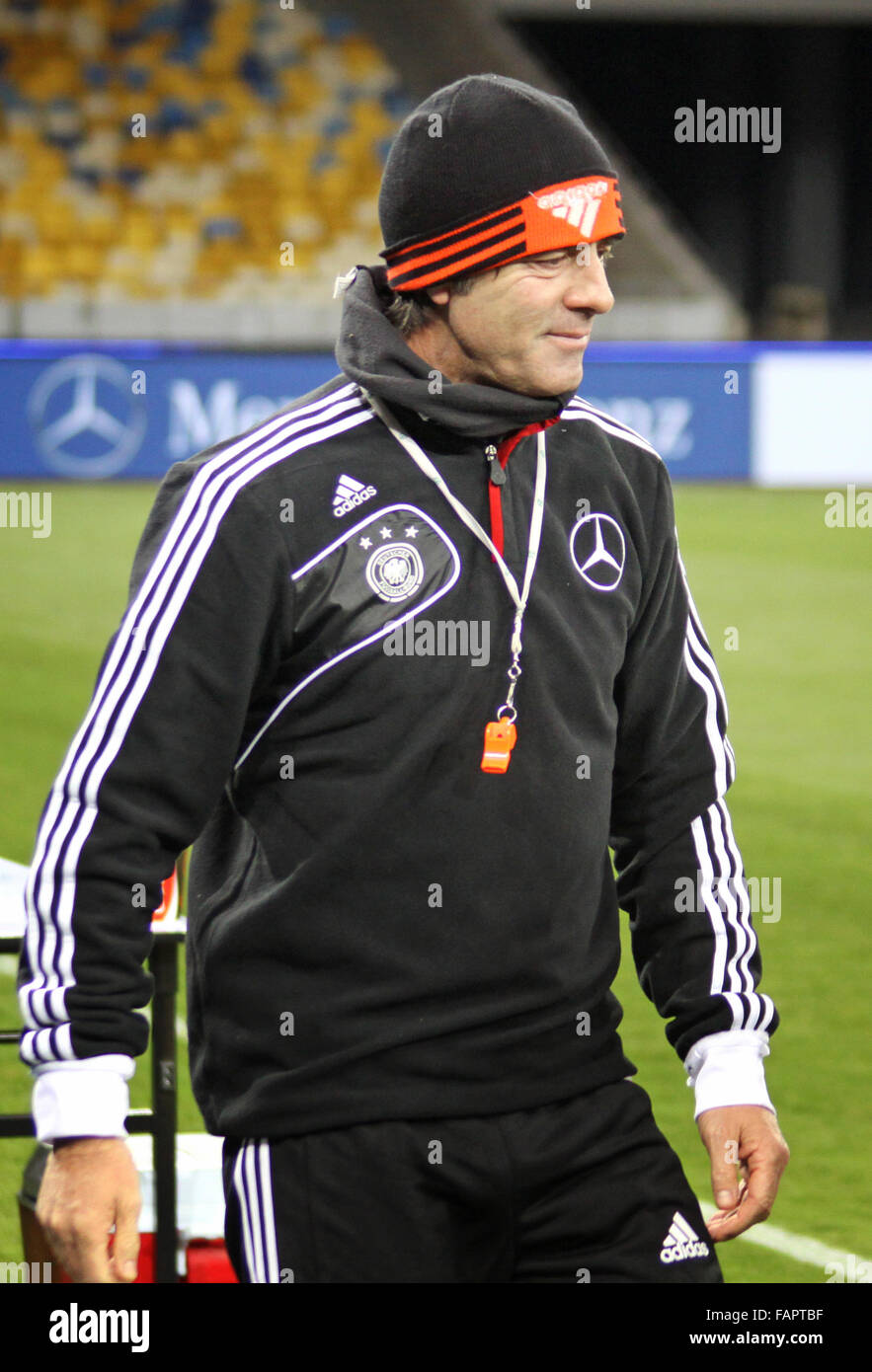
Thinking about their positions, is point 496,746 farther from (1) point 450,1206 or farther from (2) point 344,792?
(1) point 450,1206

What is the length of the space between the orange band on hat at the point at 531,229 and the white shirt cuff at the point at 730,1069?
979 mm

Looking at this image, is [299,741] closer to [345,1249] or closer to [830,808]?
[345,1249]

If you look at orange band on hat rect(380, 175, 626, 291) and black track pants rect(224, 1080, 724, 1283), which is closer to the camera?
black track pants rect(224, 1080, 724, 1283)

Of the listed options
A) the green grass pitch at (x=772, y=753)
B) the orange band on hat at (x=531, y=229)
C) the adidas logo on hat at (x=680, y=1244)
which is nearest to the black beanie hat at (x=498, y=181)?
the orange band on hat at (x=531, y=229)

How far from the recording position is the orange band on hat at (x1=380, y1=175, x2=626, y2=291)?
2219mm

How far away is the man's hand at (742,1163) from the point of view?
2369 millimetres

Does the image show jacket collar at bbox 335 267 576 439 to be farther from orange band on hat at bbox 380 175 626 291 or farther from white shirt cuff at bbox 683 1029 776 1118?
white shirt cuff at bbox 683 1029 776 1118

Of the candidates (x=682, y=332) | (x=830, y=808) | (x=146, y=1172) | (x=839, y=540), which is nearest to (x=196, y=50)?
(x=682, y=332)

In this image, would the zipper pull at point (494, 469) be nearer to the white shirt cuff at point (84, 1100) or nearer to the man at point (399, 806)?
the man at point (399, 806)

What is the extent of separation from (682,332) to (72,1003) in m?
18.5

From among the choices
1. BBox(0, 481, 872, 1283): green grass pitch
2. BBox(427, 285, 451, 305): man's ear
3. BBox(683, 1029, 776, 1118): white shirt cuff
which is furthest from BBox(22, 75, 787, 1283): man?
BBox(0, 481, 872, 1283): green grass pitch

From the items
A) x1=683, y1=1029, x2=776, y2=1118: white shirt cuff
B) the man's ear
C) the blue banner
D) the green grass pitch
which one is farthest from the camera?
the blue banner

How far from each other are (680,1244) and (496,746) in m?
0.61

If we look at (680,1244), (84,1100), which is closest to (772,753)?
(680,1244)
